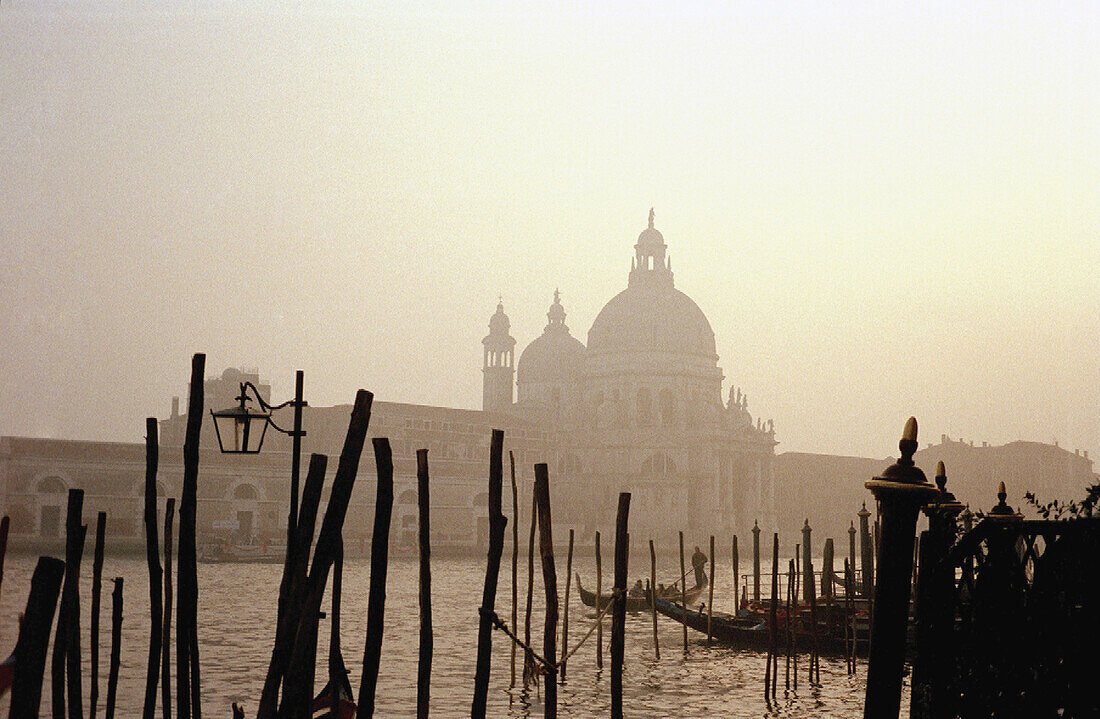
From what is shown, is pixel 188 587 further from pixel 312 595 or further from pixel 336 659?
pixel 312 595

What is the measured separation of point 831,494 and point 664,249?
47.6 ft

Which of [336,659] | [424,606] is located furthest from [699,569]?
[336,659]

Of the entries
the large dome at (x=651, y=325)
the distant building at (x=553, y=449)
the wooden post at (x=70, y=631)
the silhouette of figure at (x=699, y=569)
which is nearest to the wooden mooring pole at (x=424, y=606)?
the wooden post at (x=70, y=631)

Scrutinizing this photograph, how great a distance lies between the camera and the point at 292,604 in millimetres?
5824

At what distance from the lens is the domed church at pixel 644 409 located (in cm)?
5300

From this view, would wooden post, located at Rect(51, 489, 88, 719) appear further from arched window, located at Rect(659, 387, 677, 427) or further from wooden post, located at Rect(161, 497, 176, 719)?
arched window, located at Rect(659, 387, 677, 427)

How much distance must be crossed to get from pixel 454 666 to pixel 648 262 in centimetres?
4447

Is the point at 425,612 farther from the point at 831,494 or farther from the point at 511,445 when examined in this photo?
the point at 831,494

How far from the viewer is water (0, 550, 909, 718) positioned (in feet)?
45.0

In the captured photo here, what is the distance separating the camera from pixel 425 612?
8078mm

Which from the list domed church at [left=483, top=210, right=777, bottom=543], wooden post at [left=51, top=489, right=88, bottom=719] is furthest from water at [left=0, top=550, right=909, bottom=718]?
domed church at [left=483, top=210, right=777, bottom=543]

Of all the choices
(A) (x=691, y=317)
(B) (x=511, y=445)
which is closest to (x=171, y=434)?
(B) (x=511, y=445)

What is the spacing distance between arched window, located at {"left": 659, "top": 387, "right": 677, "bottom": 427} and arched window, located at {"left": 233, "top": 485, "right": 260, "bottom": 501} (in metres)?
23.1

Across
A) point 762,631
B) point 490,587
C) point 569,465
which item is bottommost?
point 762,631
